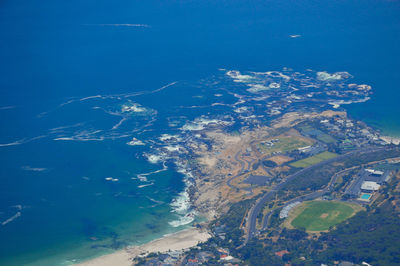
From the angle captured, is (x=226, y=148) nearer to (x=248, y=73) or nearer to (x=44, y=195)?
(x=44, y=195)

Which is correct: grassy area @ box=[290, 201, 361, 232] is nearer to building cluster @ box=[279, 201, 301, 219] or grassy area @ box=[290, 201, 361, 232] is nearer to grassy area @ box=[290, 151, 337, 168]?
building cluster @ box=[279, 201, 301, 219]

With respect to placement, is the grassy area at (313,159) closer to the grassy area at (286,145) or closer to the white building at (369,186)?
the grassy area at (286,145)

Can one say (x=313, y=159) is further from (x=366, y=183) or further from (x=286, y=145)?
(x=366, y=183)

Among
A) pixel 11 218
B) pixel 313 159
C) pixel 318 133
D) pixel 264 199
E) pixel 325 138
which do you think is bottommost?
pixel 264 199

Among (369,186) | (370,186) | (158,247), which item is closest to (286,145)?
(369,186)

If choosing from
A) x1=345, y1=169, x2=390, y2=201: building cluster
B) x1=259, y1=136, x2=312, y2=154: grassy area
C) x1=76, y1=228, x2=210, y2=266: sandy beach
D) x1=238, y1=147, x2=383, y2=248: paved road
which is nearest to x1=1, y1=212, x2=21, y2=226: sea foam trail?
x1=76, y1=228, x2=210, y2=266: sandy beach
